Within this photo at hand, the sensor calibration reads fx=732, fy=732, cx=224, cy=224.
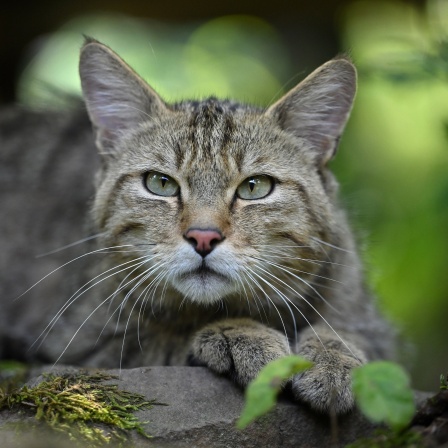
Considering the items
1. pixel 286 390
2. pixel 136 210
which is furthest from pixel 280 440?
pixel 136 210

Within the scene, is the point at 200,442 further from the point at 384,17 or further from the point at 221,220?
the point at 384,17

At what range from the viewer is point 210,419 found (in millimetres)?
2754

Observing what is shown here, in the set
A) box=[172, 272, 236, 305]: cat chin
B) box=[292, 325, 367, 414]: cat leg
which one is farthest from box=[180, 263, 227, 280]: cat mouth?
box=[292, 325, 367, 414]: cat leg

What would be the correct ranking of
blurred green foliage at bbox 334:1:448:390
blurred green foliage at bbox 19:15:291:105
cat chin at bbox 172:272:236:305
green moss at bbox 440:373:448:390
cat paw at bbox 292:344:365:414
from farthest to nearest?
1. blurred green foliage at bbox 19:15:291:105
2. blurred green foliage at bbox 334:1:448:390
3. cat chin at bbox 172:272:236:305
4. cat paw at bbox 292:344:365:414
5. green moss at bbox 440:373:448:390

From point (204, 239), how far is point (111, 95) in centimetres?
117

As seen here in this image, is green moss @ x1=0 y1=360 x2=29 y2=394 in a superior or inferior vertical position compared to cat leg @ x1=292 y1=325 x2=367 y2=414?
inferior

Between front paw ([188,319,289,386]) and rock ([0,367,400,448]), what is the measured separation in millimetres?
63

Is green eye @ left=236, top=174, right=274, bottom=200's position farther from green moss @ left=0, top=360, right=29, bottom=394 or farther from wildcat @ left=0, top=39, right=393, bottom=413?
green moss @ left=0, top=360, right=29, bottom=394

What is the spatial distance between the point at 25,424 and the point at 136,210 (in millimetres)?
1155

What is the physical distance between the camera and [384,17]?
295 inches

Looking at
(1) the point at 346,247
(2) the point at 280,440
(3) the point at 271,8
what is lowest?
(2) the point at 280,440

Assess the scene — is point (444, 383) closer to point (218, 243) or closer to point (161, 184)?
point (218, 243)

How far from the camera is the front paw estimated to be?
2945 millimetres

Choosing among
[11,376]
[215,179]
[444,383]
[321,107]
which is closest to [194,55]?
[321,107]
